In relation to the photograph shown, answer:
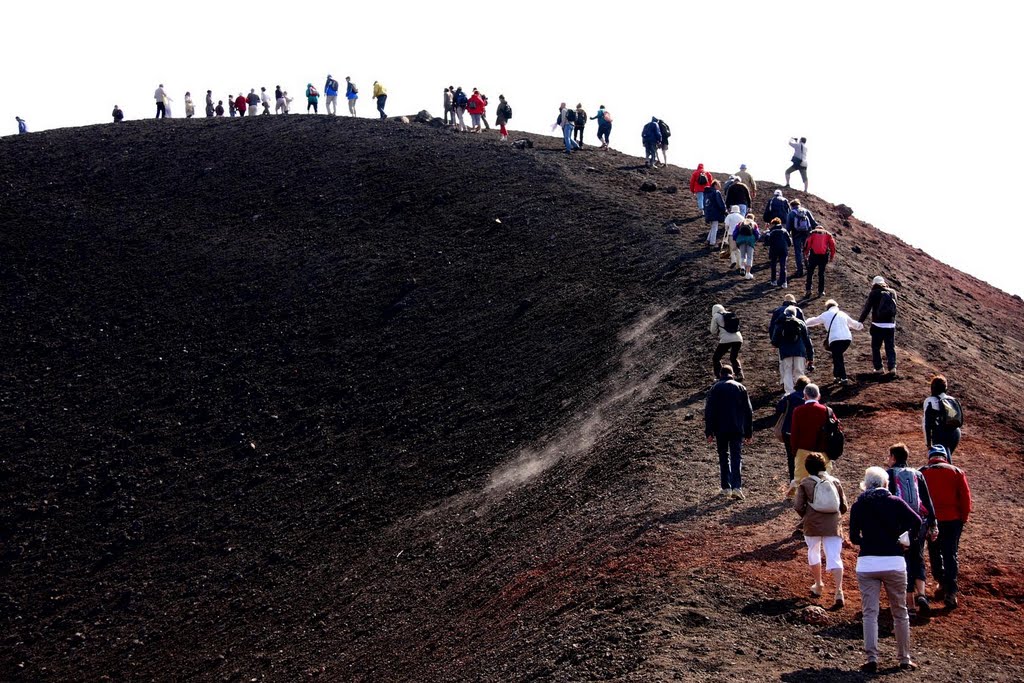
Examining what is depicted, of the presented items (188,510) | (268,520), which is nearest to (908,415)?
(268,520)

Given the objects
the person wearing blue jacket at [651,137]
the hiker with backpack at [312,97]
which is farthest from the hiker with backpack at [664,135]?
the hiker with backpack at [312,97]

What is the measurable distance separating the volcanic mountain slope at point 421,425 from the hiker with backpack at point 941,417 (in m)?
1.30

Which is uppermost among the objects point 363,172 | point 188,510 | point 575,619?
point 363,172

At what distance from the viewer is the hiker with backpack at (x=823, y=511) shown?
573 inches

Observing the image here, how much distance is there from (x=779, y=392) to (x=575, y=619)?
9.83m

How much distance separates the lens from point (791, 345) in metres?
22.1

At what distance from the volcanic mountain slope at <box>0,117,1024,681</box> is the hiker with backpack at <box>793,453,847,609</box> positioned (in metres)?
0.65

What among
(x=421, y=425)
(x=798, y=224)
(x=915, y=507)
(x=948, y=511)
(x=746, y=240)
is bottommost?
(x=421, y=425)

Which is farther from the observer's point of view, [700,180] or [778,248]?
[700,180]

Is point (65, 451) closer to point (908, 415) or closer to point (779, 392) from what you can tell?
point (779, 392)

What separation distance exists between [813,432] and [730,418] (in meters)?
1.38

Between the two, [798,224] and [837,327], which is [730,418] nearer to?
[837,327]

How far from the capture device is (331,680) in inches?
730

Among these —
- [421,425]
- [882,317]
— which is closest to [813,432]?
[882,317]
